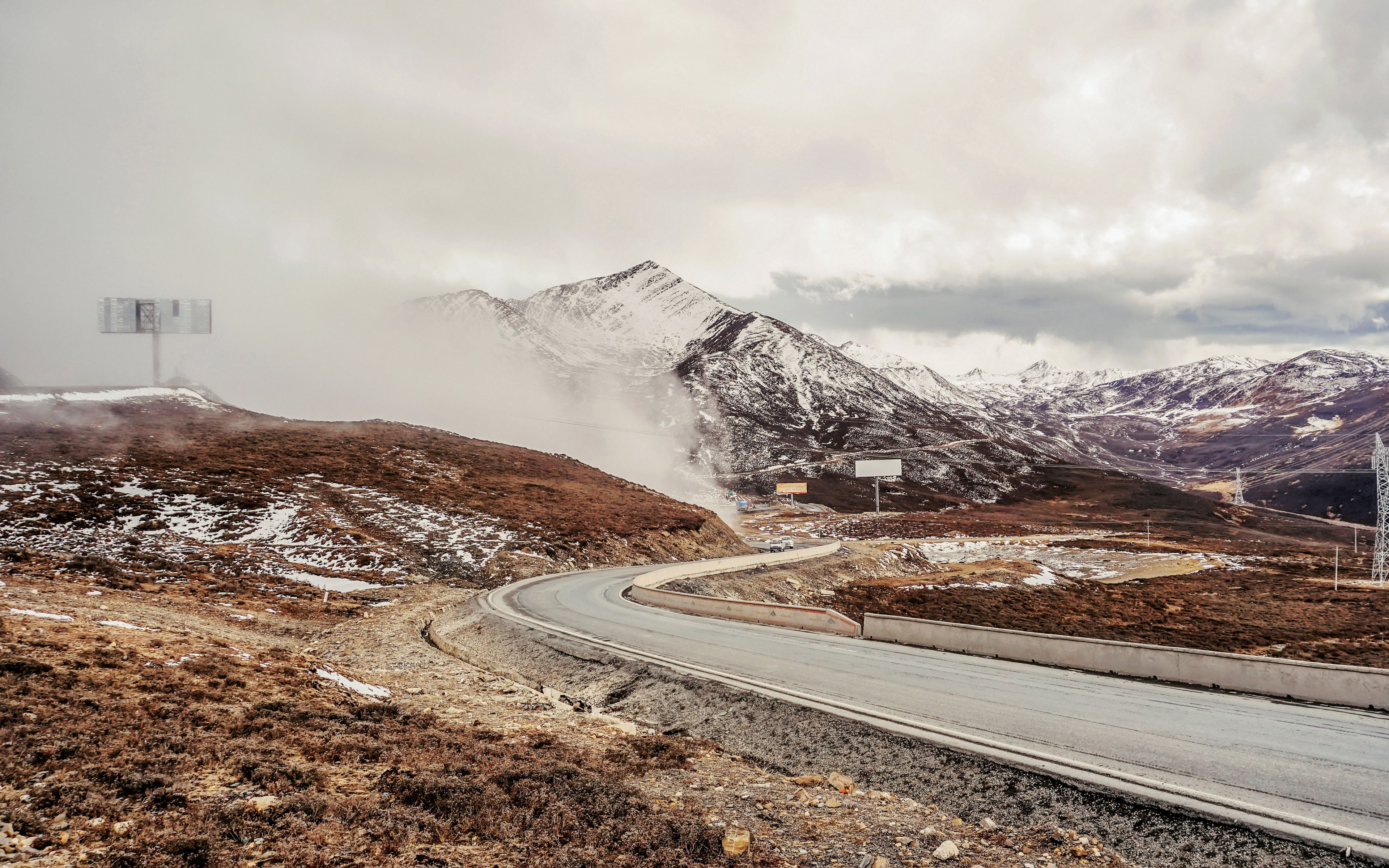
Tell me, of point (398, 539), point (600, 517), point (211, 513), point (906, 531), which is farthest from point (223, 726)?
point (906, 531)

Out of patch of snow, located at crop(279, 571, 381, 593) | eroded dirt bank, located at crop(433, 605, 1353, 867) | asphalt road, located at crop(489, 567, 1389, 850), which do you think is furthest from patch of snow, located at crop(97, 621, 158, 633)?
patch of snow, located at crop(279, 571, 381, 593)

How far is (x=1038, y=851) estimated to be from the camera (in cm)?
811

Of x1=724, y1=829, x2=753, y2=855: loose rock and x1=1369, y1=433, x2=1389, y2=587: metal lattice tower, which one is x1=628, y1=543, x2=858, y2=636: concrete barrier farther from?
x1=1369, y1=433, x2=1389, y2=587: metal lattice tower

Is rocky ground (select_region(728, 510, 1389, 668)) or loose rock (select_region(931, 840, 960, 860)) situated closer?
loose rock (select_region(931, 840, 960, 860))

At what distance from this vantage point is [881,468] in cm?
14012

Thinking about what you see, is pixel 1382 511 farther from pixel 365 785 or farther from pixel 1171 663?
pixel 365 785

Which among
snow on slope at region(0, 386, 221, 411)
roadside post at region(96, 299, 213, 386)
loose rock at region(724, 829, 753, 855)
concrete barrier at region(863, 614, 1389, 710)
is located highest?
roadside post at region(96, 299, 213, 386)

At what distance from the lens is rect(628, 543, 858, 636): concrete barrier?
2433cm

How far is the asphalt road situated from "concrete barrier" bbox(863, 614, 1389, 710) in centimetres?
43

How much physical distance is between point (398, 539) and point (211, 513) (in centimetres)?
1115

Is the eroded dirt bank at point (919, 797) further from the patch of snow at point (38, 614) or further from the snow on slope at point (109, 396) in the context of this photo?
the snow on slope at point (109, 396)

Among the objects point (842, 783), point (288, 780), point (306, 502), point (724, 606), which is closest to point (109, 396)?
point (306, 502)

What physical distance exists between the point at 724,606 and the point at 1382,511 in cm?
8142

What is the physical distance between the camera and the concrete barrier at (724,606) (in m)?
24.3
